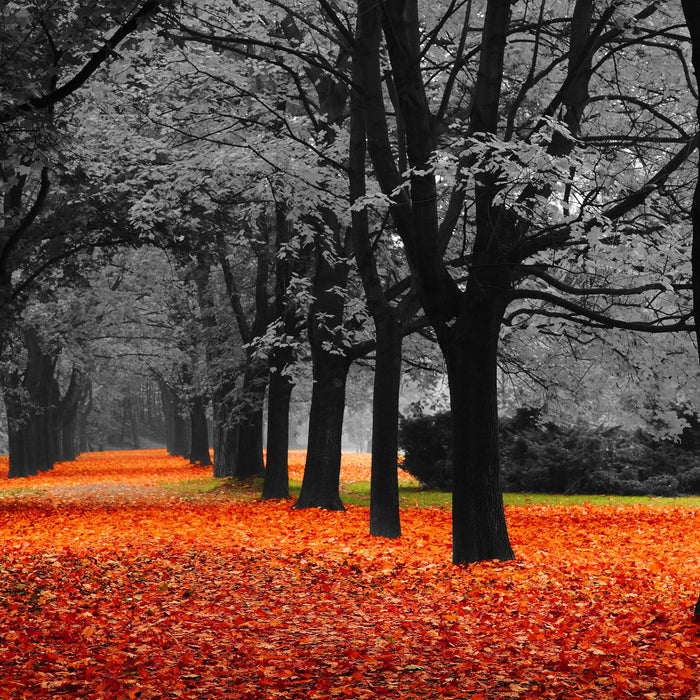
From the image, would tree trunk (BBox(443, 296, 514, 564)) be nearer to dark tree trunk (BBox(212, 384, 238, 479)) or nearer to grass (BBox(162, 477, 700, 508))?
grass (BBox(162, 477, 700, 508))

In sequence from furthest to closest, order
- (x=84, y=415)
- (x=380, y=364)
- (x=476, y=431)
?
(x=84, y=415) < (x=380, y=364) < (x=476, y=431)

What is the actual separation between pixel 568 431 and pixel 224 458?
11.3 metres

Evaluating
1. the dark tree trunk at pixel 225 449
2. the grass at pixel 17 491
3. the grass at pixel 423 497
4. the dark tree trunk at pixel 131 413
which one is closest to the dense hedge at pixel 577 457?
the grass at pixel 423 497

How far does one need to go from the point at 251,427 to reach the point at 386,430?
12969 millimetres

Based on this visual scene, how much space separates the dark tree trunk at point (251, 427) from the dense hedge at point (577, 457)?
4.64 metres

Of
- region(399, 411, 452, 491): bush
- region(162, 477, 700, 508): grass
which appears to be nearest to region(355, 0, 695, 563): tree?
region(162, 477, 700, 508): grass

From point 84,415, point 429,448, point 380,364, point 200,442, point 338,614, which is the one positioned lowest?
point 338,614

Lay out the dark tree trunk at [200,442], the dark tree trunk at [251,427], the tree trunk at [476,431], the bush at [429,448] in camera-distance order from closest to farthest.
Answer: the tree trunk at [476,431], the dark tree trunk at [251,427], the bush at [429,448], the dark tree trunk at [200,442]

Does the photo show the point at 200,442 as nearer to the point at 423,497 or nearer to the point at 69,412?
the point at 69,412

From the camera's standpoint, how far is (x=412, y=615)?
309 inches

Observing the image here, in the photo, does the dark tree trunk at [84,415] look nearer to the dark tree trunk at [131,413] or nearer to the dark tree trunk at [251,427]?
the dark tree trunk at [131,413]

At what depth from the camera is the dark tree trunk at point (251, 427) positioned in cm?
2273

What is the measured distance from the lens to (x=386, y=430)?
1296cm

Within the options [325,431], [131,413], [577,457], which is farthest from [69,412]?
[325,431]
